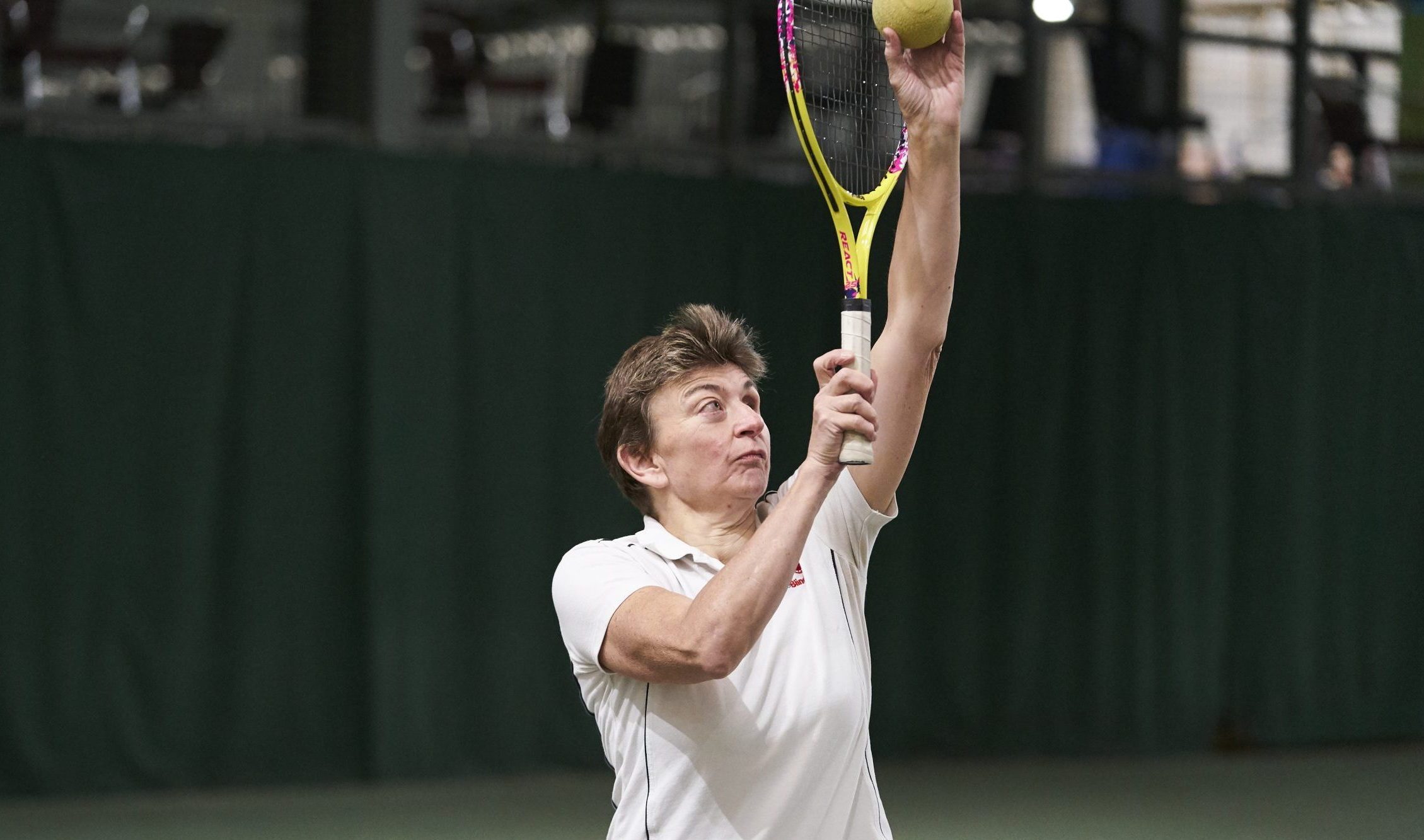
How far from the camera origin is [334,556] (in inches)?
241

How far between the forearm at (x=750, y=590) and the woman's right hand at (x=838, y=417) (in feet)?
0.07

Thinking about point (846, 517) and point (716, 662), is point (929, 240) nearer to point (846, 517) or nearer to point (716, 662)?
point (846, 517)

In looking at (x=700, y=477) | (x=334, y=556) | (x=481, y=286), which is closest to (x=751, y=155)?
(x=481, y=286)

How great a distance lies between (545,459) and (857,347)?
14.3 ft

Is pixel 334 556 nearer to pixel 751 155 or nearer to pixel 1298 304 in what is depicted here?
pixel 751 155

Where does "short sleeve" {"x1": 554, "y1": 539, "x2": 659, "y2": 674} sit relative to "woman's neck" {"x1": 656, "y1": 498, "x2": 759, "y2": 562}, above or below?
below

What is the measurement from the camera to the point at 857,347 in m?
2.11

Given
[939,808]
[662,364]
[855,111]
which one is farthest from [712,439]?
[939,808]

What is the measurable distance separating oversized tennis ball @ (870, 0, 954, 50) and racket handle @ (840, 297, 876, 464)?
402 millimetres

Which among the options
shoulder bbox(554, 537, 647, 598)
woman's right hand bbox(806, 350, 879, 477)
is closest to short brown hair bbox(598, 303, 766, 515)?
shoulder bbox(554, 537, 647, 598)

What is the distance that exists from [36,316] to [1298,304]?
5225 mm

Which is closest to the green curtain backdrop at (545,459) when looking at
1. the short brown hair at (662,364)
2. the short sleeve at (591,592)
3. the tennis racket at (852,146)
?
the tennis racket at (852,146)

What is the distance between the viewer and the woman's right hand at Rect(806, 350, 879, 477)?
6.64 feet

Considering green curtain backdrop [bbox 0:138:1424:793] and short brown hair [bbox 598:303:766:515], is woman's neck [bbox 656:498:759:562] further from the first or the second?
green curtain backdrop [bbox 0:138:1424:793]
